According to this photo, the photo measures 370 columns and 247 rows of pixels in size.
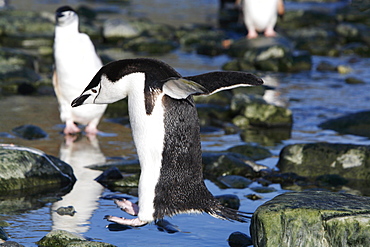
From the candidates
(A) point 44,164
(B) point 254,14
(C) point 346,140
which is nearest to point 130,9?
(B) point 254,14

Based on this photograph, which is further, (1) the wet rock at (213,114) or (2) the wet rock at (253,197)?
(1) the wet rock at (213,114)

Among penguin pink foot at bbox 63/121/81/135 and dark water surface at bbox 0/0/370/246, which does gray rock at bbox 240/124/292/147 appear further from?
penguin pink foot at bbox 63/121/81/135

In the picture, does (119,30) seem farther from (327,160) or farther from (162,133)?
(162,133)

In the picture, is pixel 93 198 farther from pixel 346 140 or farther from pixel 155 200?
pixel 346 140

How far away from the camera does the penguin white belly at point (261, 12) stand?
13.4m

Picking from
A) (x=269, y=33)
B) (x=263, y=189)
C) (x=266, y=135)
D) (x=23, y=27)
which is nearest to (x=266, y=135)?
(x=266, y=135)

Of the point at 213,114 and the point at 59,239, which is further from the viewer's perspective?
the point at 213,114

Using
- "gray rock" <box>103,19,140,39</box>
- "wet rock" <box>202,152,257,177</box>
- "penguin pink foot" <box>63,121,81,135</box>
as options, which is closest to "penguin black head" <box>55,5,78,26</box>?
"penguin pink foot" <box>63,121,81,135</box>

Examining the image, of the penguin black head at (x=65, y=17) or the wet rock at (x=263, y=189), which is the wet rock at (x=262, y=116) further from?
the wet rock at (x=263, y=189)

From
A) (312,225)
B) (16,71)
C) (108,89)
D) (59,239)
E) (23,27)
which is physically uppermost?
(108,89)

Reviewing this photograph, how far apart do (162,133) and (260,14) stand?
9.73 metres

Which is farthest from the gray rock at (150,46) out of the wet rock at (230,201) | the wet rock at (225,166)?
the wet rock at (230,201)

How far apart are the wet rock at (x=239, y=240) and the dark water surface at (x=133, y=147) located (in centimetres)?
5

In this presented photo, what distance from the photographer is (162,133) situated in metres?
4.09
